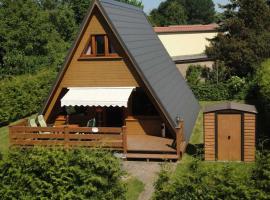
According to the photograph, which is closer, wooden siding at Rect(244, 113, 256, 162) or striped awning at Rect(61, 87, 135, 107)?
wooden siding at Rect(244, 113, 256, 162)

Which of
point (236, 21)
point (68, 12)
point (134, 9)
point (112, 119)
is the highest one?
point (68, 12)

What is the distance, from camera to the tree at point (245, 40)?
32062 mm

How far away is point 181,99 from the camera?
21.5 metres

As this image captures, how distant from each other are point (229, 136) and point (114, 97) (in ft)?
16.5

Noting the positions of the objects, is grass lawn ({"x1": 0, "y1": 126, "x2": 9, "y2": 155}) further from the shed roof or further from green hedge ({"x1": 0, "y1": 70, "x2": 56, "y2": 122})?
the shed roof

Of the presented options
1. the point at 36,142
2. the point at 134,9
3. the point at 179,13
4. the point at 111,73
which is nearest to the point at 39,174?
the point at 36,142

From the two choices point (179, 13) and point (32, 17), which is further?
point (179, 13)

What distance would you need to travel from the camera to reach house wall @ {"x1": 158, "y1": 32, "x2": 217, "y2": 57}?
49.6 meters

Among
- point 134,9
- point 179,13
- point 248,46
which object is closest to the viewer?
point 134,9

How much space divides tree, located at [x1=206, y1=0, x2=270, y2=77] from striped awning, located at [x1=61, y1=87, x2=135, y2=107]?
1626 centimetres

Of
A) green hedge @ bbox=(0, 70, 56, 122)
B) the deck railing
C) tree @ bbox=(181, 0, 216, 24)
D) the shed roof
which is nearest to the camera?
the shed roof

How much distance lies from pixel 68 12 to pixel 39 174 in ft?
139

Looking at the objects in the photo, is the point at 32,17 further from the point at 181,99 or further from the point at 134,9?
the point at 181,99

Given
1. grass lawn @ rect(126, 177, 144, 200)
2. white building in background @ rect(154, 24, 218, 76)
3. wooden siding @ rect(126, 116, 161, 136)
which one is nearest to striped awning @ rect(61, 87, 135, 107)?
wooden siding @ rect(126, 116, 161, 136)
